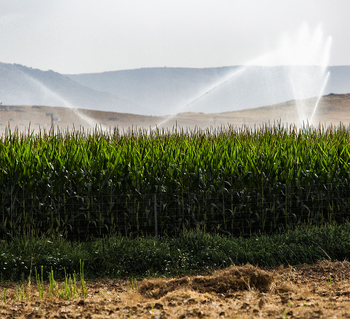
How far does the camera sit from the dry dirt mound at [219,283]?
175 inches

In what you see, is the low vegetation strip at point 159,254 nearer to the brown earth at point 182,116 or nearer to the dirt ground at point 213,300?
the dirt ground at point 213,300

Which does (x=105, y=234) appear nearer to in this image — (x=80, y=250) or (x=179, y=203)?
(x=80, y=250)

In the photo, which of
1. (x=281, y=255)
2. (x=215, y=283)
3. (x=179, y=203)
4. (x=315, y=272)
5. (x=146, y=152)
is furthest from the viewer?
(x=146, y=152)

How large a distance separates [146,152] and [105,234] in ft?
5.48

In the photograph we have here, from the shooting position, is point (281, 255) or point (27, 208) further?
point (27, 208)

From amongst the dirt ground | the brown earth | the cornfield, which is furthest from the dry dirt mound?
the brown earth

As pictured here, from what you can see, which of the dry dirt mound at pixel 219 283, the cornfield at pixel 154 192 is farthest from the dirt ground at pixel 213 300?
the cornfield at pixel 154 192

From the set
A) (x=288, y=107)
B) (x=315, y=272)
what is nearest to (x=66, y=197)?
(x=315, y=272)

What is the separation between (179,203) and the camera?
682cm

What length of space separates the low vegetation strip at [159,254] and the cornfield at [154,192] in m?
0.50

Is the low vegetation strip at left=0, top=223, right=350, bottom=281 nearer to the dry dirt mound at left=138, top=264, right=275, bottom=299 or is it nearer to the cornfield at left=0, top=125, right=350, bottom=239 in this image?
the cornfield at left=0, top=125, right=350, bottom=239

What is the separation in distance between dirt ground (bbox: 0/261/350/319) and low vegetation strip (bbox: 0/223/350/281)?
0.58m

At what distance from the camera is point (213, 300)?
3.99 m

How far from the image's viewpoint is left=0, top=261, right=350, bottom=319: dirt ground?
3.62 m
